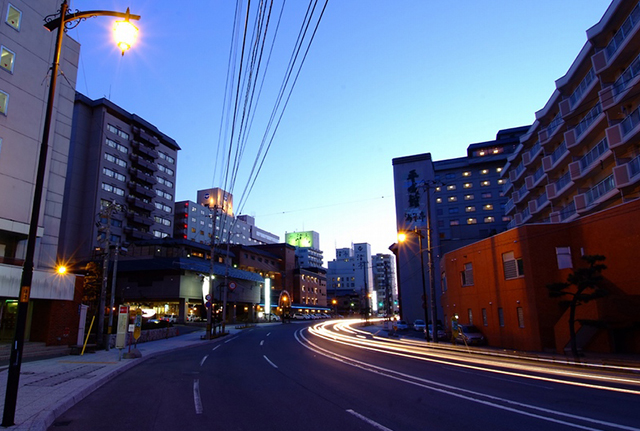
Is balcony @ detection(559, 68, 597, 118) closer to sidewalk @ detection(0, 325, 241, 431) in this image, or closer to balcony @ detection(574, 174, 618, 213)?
balcony @ detection(574, 174, 618, 213)

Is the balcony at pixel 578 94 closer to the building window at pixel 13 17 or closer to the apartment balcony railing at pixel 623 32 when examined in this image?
the apartment balcony railing at pixel 623 32

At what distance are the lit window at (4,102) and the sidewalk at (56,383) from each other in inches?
536

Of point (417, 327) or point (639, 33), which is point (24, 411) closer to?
point (639, 33)

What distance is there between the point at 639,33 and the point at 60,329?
4023cm

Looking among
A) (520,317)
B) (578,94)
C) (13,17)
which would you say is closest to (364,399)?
(520,317)

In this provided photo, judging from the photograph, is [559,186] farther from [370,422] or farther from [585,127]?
[370,422]

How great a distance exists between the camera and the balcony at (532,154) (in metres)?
45.1

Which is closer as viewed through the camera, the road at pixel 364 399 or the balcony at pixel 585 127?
the road at pixel 364 399

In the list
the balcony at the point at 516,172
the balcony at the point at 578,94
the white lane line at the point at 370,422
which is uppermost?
the balcony at the point at 578,94

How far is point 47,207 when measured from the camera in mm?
27188

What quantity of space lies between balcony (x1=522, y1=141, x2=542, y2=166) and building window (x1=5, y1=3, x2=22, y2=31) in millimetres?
46408

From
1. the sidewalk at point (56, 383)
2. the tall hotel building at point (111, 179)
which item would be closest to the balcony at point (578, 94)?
the sidewalk at point (56, 383)

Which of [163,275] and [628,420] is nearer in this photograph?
[628,420]

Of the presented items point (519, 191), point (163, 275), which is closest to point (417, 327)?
point (519, 191)
